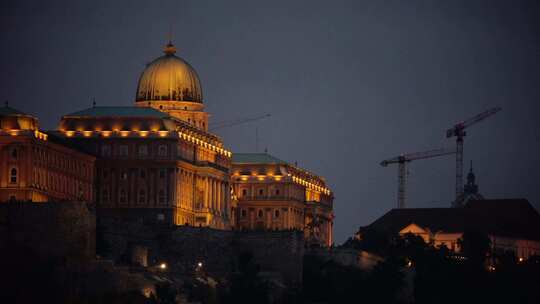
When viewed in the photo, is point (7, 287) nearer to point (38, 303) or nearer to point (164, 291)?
point (38, 303)

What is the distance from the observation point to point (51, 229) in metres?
195

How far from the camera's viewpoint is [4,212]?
646 feet

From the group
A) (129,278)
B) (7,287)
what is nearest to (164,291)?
(129,278)

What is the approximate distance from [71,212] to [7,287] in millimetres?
12227

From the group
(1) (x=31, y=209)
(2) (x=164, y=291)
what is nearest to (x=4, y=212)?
(1) (x=31, y=209)

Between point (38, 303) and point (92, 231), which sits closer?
point (38, 303)

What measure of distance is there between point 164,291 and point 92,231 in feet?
25.5

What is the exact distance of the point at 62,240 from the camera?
195 m

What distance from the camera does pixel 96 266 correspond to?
194 metres

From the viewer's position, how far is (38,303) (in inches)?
7283

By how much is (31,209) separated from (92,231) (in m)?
5.37

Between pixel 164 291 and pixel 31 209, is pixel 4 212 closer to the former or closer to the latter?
pixel 31 209

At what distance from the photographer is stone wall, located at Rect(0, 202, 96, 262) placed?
195 meters

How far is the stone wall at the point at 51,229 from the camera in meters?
195
